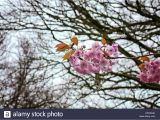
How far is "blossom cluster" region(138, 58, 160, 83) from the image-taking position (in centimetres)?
505

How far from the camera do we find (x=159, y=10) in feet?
27.7

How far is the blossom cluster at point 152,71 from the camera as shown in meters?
5.05

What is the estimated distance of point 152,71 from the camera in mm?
5109

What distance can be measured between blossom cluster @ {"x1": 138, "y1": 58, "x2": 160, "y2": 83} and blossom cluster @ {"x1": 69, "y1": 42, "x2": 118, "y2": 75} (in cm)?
50

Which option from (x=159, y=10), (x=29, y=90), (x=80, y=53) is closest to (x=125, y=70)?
(x=159, y=10)

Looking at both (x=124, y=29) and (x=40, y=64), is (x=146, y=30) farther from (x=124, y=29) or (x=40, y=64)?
(x=40, y=64)

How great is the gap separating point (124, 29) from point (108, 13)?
868 millimetres

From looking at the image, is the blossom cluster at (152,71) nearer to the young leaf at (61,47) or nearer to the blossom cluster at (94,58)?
the blossom cluster at (94,58)

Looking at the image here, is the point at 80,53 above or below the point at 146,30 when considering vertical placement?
below

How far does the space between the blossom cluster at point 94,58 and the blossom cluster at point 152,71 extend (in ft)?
1.66
